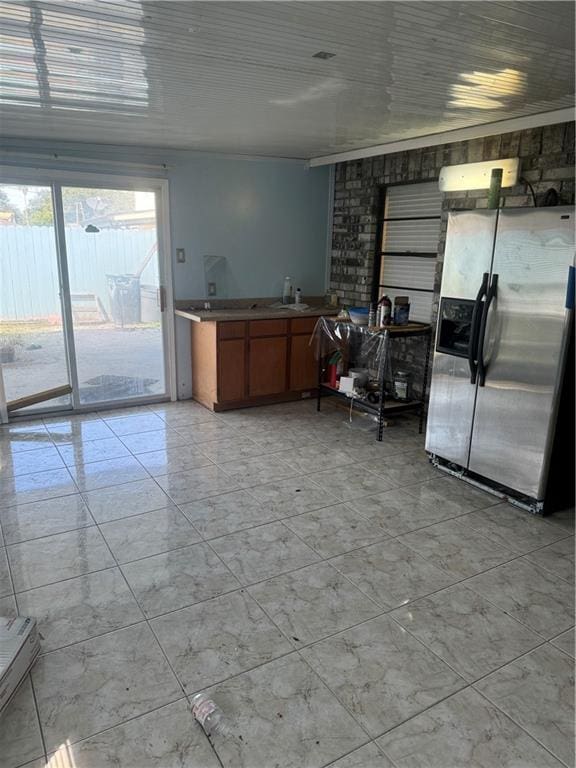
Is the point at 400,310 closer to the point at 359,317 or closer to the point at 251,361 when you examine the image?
the point at 359,317

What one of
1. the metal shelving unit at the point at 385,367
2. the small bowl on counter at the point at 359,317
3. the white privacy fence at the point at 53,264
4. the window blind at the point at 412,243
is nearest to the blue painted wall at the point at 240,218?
the white privacy fence at the point at 53,264

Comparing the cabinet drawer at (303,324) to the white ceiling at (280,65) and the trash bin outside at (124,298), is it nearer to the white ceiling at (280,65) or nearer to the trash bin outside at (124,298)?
Answer: the trash bin outside at (124,298)

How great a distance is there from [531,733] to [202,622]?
4.22 feet

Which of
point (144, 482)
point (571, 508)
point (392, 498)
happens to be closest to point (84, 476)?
point (144, 482)

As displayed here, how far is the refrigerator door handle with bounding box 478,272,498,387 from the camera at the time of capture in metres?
3.24

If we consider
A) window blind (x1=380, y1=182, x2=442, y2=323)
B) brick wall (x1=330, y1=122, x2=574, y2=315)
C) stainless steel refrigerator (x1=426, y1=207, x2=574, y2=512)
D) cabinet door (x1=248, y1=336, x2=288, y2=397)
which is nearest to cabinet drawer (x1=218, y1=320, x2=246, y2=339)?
cabinet door (x1=248, y1=336, x2=288, y2=397)

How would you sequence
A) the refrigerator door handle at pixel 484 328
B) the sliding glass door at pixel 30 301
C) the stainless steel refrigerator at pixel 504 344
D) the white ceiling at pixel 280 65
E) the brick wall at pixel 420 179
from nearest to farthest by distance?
the white ceiling at pixel 280 65, the stainless steel refrigerator at pixel 504 344, the refrigerator door handle at pixel 484 328, the brick wall at pixel 420 179, the sliding glass door at pixel 30 301

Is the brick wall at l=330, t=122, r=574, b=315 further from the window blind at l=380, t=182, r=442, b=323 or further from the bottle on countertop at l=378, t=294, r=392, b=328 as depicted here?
the bottle on countertop at l=378, t=294, r=392, b=328

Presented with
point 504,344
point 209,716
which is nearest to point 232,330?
point 504,344

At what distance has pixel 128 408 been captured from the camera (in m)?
5.18

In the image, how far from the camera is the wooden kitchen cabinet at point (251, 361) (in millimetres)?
4902

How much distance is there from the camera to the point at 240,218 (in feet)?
17.6

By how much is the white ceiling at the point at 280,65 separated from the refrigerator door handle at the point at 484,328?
1.04 metres

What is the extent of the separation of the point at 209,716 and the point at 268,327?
144 inches
